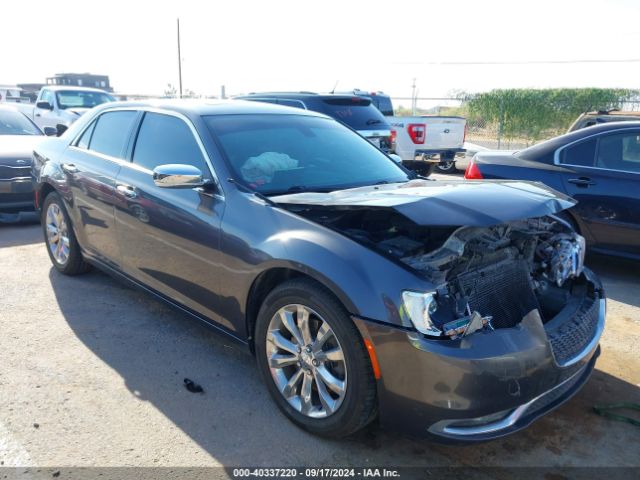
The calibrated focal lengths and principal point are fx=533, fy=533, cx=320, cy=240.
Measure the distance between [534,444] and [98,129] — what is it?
4.21 metres

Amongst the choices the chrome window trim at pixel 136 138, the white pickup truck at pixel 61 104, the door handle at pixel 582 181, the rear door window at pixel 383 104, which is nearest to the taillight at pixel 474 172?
the door handle at pixel 582 181

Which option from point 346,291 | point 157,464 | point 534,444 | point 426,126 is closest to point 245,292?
point 346,291

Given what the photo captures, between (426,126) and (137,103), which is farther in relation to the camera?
(426,126)

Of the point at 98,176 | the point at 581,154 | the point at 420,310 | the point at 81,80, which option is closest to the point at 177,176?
the point at 98,176

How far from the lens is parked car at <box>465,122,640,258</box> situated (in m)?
5.23

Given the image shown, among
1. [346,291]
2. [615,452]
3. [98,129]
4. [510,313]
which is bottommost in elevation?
[615,452]

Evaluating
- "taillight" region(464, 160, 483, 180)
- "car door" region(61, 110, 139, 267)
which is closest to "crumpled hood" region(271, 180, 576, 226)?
"car door" region(61, 110, 139, 267)

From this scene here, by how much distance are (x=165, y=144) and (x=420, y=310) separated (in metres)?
2.35

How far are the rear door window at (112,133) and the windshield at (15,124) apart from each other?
4.97 m

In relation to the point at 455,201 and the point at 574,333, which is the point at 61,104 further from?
the point at 574,333

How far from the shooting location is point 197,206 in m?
3.35

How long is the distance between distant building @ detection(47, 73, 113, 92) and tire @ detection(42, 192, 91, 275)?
32523 millimetres

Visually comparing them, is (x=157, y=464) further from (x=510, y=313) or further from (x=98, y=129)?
(x=98, y=129)

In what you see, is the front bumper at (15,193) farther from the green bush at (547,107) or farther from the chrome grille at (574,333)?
the green bush at (547,107)
